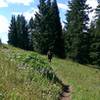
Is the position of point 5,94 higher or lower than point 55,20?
lower

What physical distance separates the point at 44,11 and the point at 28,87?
2893 inches

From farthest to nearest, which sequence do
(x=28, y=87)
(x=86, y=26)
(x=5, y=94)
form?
(x=86, y=26) → (x=28, y=87) → (x=5, y=94)

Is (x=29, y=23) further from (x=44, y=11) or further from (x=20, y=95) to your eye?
(x=20, y=95)

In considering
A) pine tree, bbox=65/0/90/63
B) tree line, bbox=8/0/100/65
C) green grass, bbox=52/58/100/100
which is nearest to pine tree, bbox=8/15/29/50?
tree line, bbox=8/0/100/65

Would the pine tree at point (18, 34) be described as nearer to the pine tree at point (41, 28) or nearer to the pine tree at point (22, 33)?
the pine tree at point (22, 33)

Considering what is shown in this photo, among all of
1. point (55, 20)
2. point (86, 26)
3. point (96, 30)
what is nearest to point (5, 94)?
point (96, 30)

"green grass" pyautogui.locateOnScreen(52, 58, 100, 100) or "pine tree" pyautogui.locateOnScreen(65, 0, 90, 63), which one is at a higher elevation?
"pine tree" pyautogui.locateOnScreen(65, 0, 90, 63)

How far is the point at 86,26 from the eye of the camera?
3073 inches

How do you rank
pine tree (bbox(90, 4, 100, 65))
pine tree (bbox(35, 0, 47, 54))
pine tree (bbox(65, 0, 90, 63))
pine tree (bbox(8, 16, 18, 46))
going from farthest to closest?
pine tree (bbox(8, 16, 18, 46)) < pine tree (bbox(35, 0, 47, 54)) < pine tree (bbox(65, 0, 90, 63)) < pine tree (bbox(90, 4, 100, 65))

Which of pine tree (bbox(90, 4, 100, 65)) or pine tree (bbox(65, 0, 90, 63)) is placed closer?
pine tree (bbox(90, 4, 100, 65))

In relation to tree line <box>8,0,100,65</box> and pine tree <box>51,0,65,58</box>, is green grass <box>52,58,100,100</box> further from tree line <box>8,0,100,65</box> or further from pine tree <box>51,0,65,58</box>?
pine tree <box>51,0,65,58</box>

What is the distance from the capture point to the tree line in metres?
76.4

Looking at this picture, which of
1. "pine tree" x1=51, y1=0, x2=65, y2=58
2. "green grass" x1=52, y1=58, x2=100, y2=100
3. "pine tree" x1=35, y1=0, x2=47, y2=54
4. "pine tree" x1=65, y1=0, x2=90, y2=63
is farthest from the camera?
"pine tree" x1=51, y1=0, x2=65, y2=58

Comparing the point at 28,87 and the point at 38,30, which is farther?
the point at 38,30
